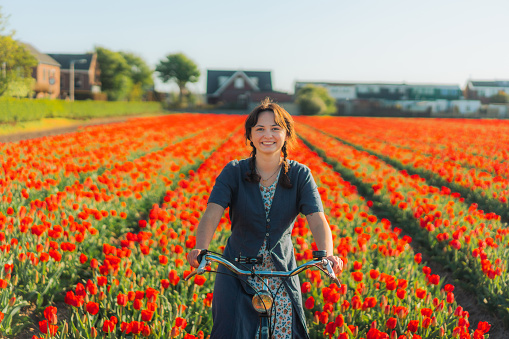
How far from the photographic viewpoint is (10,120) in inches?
1056

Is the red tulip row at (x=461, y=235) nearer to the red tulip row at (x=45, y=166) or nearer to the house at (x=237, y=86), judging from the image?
the red tulip row at (x=45, y=166)

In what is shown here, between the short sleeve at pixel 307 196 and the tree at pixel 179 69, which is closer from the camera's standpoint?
the short sleeve at pixel 307 196

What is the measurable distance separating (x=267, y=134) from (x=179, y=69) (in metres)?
104

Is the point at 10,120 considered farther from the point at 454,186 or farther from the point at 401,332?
the point at 401,332

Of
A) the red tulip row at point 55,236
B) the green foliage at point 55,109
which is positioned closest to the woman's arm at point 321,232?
the red tulip row at point 55,236

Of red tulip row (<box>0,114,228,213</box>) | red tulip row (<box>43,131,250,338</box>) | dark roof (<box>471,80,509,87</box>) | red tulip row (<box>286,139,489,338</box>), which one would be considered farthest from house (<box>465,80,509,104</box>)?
red tulip row (<box>43,131,250,338</box>)

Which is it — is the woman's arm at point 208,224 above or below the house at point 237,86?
below

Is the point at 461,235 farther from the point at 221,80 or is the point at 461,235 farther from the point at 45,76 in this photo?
the point at 221,80

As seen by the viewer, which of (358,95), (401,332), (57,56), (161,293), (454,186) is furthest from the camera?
(358,95)

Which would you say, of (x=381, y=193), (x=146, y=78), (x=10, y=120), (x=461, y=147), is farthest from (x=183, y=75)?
(x=381, y=193)

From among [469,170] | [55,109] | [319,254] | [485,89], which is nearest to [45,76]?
[55,109]

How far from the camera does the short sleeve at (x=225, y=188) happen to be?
2824 mm

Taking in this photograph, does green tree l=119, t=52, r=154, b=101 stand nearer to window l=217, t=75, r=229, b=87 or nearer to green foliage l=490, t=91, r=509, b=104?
window l=217, t=75, r=229, b=87

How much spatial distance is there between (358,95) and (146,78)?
164 ft
